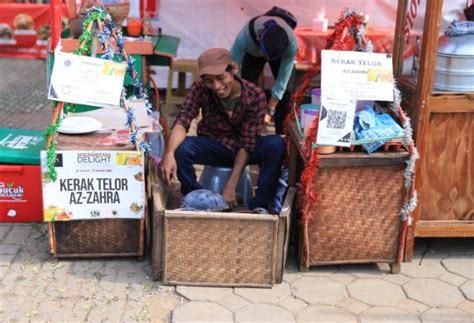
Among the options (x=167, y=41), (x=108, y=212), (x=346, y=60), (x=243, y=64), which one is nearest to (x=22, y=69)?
(x=167, y=41)

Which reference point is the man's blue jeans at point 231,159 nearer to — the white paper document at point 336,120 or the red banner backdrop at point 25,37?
the white paper document at point 336,120

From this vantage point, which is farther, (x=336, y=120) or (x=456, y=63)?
(x=456, y=63)

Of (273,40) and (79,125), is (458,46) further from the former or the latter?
(79,125)

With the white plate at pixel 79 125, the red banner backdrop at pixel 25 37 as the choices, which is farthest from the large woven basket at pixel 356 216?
the red banner backdrop at pixel 25 37

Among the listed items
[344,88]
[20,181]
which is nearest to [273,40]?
[344,88]

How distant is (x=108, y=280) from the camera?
3.62 metres

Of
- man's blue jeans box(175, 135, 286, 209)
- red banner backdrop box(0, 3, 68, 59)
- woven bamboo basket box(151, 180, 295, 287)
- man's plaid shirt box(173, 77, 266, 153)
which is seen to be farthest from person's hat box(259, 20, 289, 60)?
red banner backdrop box(0, 3, 68, 59)

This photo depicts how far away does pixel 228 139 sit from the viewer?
4.24m

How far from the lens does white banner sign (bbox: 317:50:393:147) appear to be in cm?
338

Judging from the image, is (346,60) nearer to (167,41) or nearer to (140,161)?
(140,161)

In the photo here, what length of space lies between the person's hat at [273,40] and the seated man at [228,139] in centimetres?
74

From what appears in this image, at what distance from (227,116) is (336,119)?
1005 millimetres

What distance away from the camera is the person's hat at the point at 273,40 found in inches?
186

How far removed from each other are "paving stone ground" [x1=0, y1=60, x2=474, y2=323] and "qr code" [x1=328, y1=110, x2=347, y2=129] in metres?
0.93
